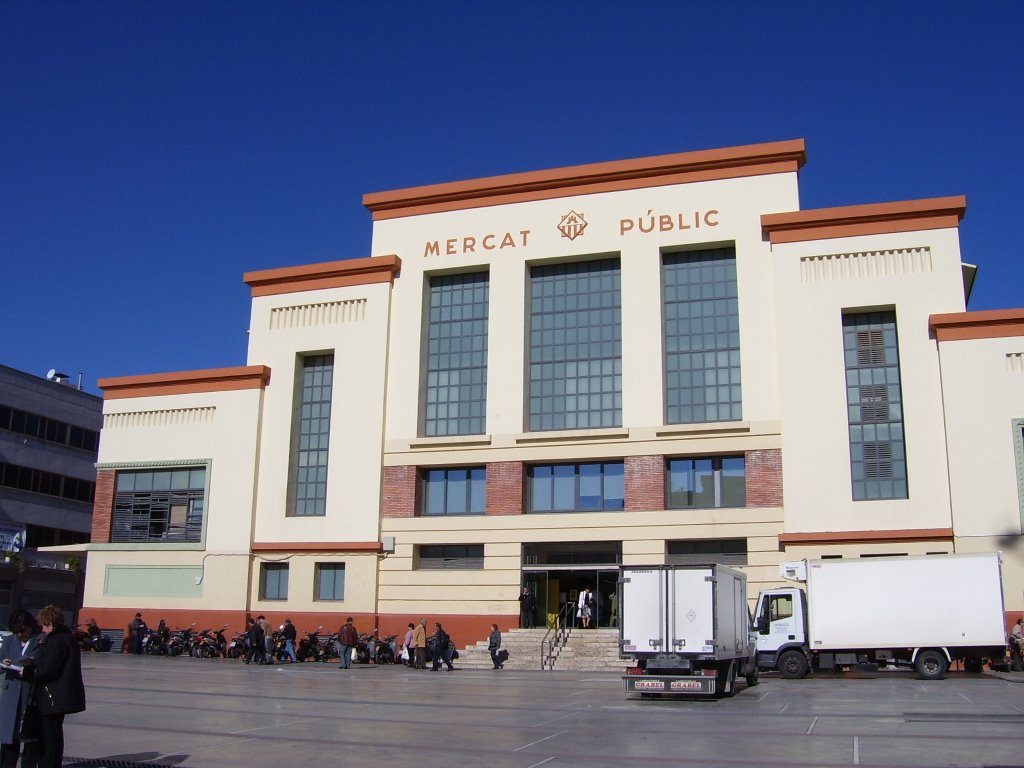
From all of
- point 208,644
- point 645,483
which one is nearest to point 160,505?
point 208,644

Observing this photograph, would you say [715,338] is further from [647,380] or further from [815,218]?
[815,218]

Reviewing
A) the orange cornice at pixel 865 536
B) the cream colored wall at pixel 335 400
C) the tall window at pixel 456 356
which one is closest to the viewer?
the orange cornice at pixel 865 536

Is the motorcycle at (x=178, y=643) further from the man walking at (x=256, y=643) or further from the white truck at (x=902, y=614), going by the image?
the white truck at (x=902, y=614)

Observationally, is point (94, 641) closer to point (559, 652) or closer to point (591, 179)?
point (559, 652)

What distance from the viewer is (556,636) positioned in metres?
34.9

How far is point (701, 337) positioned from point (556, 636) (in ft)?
39.2

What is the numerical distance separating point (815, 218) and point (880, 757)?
25.5 m

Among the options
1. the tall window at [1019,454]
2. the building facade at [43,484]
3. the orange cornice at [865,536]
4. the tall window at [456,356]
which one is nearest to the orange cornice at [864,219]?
the tall window at [1019,454]

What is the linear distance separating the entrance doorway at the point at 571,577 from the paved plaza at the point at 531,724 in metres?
10.1

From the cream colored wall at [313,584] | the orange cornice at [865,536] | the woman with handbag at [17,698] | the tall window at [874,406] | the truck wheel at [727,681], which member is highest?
the tall window at [874,406]

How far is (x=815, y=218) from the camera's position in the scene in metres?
35.2

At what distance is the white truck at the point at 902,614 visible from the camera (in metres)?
26.9

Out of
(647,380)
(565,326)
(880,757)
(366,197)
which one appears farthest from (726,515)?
(880,757)

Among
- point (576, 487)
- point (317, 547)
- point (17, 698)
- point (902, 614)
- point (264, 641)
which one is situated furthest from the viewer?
point (317, 547)
